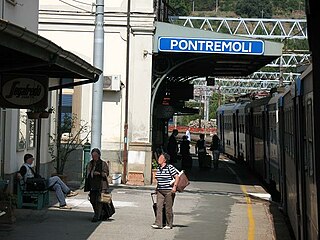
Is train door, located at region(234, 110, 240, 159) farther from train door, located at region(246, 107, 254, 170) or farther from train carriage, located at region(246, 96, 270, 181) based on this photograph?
train carriage, located at region(246, 96, 270, 181)

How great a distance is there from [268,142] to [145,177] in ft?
13.7

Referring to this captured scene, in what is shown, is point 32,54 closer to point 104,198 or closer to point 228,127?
point 104,198

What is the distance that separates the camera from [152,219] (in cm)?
1500

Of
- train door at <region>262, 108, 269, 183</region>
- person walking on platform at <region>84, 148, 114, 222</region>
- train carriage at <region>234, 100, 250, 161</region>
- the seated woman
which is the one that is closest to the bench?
the seated woman

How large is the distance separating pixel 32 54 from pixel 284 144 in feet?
19.9

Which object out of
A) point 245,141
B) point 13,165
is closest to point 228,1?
point 245,141

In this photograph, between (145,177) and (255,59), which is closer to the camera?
(145,177)

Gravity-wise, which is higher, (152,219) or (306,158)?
(306,158)

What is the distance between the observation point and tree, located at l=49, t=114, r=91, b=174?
69.2ft

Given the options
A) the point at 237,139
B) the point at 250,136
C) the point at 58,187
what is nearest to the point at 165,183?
the point at 58,187

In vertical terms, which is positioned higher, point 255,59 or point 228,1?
point 228,1

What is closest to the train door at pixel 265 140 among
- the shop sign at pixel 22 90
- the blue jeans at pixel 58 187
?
the blue jeans at pixel 58 187

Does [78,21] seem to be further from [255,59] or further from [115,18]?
[255,59]

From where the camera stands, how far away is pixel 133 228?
1362 cm
